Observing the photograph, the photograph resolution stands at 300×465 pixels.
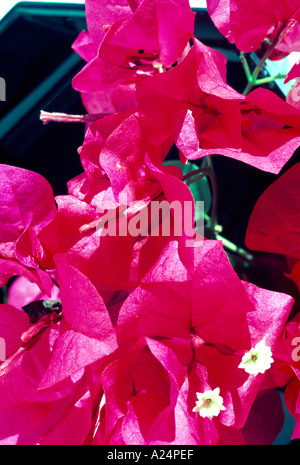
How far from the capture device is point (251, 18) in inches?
14.7

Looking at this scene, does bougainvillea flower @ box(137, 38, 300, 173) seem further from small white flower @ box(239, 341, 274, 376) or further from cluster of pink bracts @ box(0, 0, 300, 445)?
small white flower @ box(239, 341, 274, 376)

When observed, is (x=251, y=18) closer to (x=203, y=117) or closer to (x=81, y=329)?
(x=203, y=117)

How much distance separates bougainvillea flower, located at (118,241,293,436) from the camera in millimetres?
313

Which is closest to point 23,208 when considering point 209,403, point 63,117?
point 63,117

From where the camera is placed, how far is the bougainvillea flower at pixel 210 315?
0.31 meters

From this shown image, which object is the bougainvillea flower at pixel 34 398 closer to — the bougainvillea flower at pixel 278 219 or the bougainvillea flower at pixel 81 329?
the bougainvillea flower at pixel 81 329

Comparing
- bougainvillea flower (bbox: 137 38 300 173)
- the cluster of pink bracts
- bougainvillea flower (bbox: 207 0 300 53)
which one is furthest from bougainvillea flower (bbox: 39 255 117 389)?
bougainvillea flower (bbox: 207 0 300 53)

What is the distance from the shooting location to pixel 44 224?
38 centimetres

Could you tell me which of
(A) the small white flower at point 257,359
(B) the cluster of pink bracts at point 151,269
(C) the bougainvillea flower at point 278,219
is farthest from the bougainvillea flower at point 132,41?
(A) the small white flower at point 257,359

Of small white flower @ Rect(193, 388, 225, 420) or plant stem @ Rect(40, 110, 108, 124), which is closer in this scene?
small white flower @ Rect(193, 388, 225, 420)

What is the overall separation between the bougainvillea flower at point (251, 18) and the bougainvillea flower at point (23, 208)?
204 millimetres

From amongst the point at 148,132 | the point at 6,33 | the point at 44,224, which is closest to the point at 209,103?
the point at 148,132

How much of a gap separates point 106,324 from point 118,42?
0.22 m
